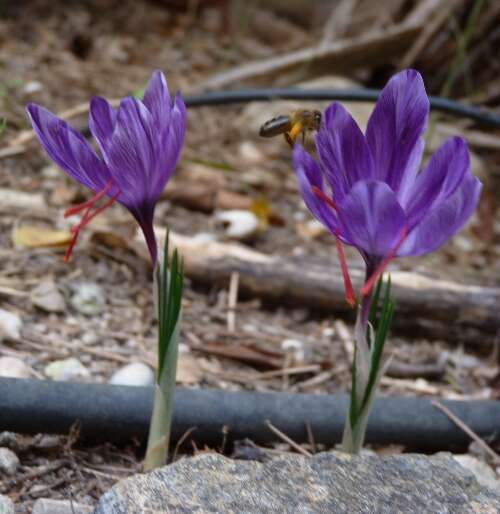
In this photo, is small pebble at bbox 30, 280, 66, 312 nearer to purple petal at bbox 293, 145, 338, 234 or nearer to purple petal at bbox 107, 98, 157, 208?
purple petal at bbox 107, 98, 157, 208

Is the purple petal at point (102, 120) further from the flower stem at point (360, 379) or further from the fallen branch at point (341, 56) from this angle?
the fallen branch at point (341, 56)

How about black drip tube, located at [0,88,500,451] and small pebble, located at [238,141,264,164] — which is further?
small pebble, located at [238,141,264,164]

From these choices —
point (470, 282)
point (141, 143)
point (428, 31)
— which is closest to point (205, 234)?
point (470, 282)

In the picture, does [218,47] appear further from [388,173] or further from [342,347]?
[388,173]

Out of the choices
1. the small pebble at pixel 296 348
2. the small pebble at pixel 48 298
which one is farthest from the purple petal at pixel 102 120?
the small pebble at pixel 296 348

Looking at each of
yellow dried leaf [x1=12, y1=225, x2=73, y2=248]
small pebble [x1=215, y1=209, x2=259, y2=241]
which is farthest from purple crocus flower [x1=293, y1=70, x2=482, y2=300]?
small pebble [x1=215, y1=209, x2=259, y2=241]

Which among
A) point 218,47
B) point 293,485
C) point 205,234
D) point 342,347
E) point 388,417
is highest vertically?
point 218,47
